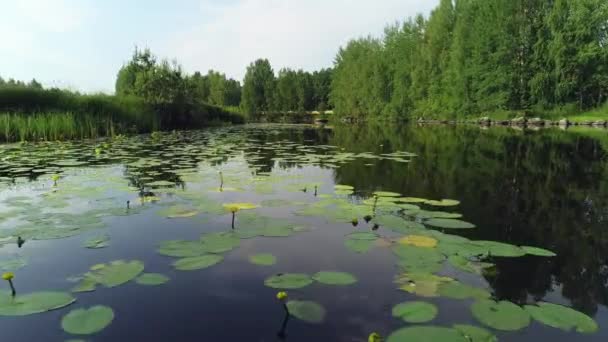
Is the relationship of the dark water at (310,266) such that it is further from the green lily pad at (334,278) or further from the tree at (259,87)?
the tree at (259,87)

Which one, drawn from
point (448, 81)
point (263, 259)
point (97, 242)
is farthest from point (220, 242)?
point (448, 81)

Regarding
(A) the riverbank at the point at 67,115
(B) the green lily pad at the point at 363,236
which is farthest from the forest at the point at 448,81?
(B) the green lily pad at the point at 363,236

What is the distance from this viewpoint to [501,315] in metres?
2.20

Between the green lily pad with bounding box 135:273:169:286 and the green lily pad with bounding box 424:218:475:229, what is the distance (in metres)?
2.72

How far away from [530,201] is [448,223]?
2064 millimetres

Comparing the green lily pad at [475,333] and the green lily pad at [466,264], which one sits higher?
the green lily pad at [466,264]

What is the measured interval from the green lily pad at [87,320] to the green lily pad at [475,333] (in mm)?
1972

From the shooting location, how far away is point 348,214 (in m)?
4.39

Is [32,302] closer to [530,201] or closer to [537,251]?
[537,251]

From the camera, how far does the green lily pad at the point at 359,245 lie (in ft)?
10.8

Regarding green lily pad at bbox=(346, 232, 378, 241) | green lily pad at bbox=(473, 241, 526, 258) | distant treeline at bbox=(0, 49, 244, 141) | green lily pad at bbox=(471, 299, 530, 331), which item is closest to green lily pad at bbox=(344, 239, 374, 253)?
green lily pad at bbox=(346, 232, 378, 241)

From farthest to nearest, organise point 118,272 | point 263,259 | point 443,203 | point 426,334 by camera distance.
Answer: point 443,203 < point 263,259 < point 118,272 < point 426,334

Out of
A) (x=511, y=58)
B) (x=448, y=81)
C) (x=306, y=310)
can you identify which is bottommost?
(x=306, y=310)

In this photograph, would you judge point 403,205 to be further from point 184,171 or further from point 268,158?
point 268,158
